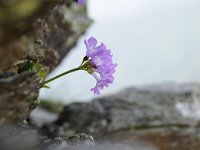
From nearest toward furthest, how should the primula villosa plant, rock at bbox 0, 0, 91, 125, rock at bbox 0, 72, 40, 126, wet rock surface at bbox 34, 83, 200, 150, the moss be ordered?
rock at bbox 0, 0, 91, 125
rock at bbox 0, 72, 40, 126
the primula villosa plant
wet rock surface at bbox 34, 83, 200, 150
the moss

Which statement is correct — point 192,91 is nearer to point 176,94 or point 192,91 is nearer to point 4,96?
point 176,94

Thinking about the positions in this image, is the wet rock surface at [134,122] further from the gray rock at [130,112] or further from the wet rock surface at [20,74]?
the wet rock surface at [20,74]

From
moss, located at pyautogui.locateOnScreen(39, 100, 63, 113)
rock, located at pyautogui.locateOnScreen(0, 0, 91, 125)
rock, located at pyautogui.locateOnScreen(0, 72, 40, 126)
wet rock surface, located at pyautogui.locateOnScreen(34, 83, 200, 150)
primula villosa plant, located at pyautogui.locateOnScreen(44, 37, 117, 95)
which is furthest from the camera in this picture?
moss, located at pyautogui.locateOnScreen(39, 100, 63, 113)

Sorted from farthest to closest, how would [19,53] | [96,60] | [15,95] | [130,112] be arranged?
[130,112] → [96,60] → [15,95] → [19,53]

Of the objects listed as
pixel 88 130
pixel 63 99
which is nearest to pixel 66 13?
pixel 88 130

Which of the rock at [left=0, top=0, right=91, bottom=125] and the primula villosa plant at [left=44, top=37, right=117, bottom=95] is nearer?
the rock at [left=0, top=0, right=91, bottom=125]

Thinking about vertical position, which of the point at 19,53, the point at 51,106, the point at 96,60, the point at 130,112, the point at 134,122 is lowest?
the point at 19,53

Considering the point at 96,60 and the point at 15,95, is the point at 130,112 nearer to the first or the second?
the point at 96,60

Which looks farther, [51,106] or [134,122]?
[51,106]

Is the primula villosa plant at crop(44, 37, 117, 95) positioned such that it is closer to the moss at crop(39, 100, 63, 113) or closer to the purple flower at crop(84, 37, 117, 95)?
the purple flower at crop(84, 37, 117, 95)

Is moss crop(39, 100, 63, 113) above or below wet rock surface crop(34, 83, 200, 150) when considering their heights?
above

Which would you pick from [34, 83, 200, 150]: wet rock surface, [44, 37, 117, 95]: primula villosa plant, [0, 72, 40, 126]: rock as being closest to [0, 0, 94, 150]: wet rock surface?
[0, 72, 40, 126]: rock

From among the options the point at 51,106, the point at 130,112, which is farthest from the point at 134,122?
the point at 51,106
